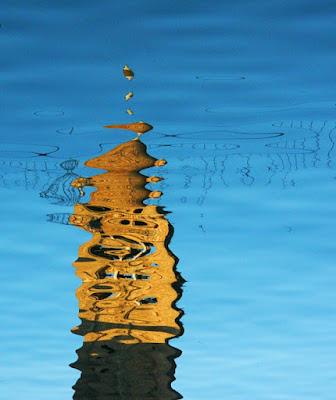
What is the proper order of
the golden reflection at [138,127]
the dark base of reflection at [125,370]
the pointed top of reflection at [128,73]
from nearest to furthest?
the dark base of reflection at [125,370] → the golden reflection at [138,127] → the pointed top of reflection at [128,73]

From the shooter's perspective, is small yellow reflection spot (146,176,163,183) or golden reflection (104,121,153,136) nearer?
small yellow reflection spot (146,176,163,183)

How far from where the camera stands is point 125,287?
20.1ft

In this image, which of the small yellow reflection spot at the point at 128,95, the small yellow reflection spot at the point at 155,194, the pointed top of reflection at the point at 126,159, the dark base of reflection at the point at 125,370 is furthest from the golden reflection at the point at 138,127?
the dark base of reflection at the point at 125,370

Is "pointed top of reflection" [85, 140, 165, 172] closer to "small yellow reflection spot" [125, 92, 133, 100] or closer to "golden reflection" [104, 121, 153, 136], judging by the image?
"golden reflection" [104, 121, 153, 136]

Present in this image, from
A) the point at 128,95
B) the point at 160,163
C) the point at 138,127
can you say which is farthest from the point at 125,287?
the point at 128,95

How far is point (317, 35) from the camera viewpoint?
291 inches

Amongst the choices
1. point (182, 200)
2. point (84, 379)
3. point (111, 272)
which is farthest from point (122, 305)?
point (182, 200)

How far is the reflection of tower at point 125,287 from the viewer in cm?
530

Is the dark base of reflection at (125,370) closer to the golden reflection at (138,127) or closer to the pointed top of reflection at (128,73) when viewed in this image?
the golden reflection at (138,127)

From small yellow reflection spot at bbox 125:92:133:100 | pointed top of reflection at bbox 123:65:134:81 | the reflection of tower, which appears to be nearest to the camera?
the reflection of tower

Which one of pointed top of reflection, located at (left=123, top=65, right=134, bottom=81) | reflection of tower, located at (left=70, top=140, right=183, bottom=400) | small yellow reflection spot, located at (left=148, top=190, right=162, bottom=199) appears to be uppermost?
pointed top of reflection, located at (left=123, top=65, right=134, bottom=81)

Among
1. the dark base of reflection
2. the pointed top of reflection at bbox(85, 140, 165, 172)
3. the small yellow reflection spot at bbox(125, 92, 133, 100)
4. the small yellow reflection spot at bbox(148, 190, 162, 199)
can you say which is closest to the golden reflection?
the pointed top of reflection at bbox(85, 140, 165, 172)

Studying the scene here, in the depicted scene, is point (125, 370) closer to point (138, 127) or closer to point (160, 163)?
point (160, 163)

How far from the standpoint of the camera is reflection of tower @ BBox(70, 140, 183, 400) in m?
5.30
